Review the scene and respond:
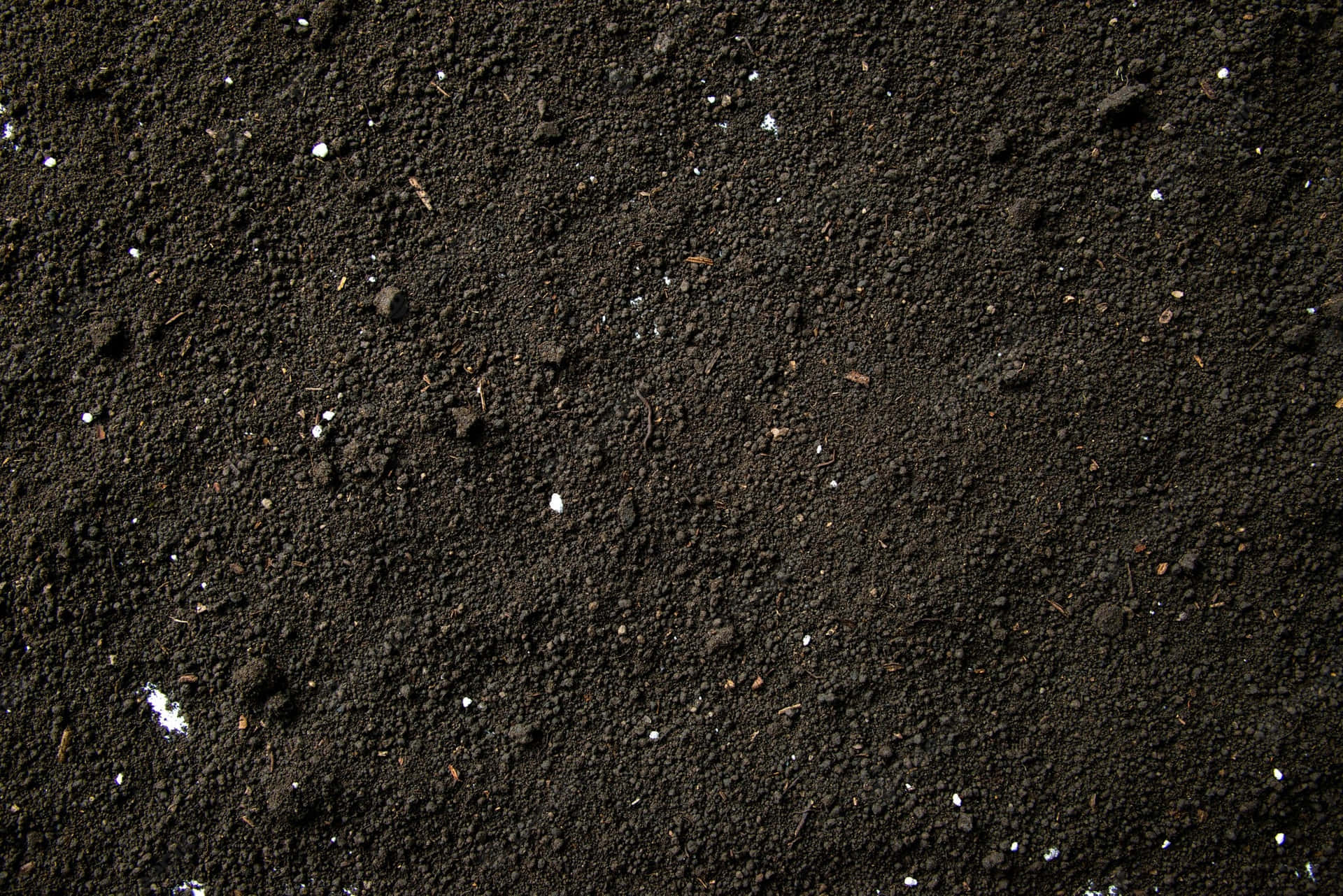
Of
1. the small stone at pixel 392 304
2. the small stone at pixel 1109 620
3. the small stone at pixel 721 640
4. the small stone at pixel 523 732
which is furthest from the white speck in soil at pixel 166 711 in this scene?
the small stone at pixel 1109 620

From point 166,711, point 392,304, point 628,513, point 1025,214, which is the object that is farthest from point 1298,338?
point 166,711

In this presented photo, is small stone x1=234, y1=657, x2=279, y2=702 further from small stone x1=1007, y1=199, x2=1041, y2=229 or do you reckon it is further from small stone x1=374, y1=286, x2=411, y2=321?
small stone x1=1007, y1=199, x2=1041, y2=229

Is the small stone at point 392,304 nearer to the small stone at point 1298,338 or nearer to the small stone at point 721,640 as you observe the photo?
the small stone at point 721,640

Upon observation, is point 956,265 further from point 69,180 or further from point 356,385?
point 69,180

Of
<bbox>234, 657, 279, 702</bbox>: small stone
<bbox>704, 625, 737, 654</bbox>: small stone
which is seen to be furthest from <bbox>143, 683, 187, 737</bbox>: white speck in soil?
<bbox>704, 625, 737, 654</bbox>: small stone

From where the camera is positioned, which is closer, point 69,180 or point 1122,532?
point 1122,532

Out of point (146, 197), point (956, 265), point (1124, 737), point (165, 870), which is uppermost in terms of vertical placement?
point (146, 197)

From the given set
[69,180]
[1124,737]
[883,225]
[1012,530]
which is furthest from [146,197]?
[1124,737]
